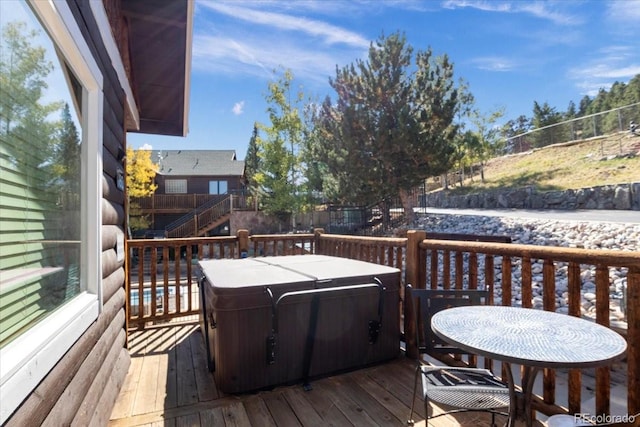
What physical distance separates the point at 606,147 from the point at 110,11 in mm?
22423

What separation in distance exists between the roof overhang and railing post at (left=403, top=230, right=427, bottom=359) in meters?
2.83

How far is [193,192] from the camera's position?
21844mm

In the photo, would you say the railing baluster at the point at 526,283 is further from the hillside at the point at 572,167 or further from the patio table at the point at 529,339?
the hillside at the point at 572,167

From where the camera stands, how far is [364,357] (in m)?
2.76

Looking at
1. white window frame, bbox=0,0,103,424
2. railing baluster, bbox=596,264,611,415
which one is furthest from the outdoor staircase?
railing baluster, bbox=596,264,611,415

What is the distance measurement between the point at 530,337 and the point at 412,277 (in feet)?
4.99

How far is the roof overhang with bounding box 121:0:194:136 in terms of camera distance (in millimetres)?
3186

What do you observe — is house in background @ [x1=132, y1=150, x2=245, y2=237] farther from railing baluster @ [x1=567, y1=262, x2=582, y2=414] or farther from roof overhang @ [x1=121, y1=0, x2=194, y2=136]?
railing baluster @ [x1=567, y1=262, x2=582, y2=414]

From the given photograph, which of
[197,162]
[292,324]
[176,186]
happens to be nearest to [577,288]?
[292,324]

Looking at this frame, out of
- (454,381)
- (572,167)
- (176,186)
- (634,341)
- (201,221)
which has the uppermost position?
(572,167)

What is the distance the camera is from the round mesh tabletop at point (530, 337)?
1.22 m

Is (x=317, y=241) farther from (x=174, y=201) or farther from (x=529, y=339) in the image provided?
(x=174, y=201)

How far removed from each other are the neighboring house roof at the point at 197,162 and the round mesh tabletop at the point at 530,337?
2141 centimetres

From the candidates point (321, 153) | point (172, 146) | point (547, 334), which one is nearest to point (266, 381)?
point (547, 334)
